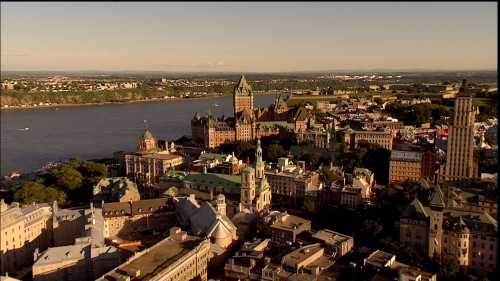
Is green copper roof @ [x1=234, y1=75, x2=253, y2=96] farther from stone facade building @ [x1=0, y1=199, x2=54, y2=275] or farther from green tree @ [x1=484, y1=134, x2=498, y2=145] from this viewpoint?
stone facade building @ [x1=0, y1=199, x2=54, y2=275]

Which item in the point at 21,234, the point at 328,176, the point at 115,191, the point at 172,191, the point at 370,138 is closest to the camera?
the point at 21,234

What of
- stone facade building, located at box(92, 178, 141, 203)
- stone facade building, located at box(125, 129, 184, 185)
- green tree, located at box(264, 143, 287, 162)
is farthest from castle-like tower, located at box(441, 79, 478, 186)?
stone facade building, located at box(125, 129, 184, 185)

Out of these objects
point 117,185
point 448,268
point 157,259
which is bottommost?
point 448,268

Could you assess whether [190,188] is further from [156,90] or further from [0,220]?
[156,90]

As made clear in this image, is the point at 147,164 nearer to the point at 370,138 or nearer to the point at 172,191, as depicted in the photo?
the point at 172,191

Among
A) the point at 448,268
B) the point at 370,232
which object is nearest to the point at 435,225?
the point at 448,268

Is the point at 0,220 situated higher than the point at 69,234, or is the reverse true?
the point at 0,220

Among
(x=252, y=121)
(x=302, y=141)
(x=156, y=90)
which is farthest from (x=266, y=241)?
(x=156, y=90)

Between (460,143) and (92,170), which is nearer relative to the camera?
(460,143)
